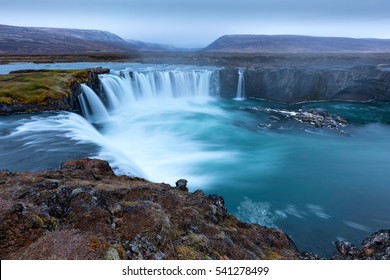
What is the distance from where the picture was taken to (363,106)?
48688 millimetres

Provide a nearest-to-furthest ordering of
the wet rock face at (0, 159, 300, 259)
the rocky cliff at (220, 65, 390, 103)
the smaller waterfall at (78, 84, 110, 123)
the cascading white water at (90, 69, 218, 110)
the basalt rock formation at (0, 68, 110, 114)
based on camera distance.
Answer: the wet rock face at (0, 159, 300, 259), the basalt rock formation at (0, 68, 110, 114), the smaller waterfall at (78, 84, 110, 123), the cascading white water at (90, 69, 218, 110), the rocky cliff at (220, 65, 390, 103)

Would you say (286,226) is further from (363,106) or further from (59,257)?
(363,106)

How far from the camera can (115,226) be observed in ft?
25.5

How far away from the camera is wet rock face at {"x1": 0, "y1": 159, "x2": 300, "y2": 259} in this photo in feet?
21.9

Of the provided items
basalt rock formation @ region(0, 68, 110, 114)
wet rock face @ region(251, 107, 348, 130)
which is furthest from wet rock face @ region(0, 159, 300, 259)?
wet rock face @ region(251, 107, 348, 130)

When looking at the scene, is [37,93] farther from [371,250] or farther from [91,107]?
[371,250]

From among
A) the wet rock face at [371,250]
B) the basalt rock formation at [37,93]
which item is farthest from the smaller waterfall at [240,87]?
the wet rock face at [371,250]

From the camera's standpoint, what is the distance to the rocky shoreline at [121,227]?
6691 millimetres

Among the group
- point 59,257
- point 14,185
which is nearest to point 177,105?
point 14,185

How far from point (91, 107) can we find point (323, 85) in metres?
39.9

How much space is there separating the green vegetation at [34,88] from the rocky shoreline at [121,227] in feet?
68.0

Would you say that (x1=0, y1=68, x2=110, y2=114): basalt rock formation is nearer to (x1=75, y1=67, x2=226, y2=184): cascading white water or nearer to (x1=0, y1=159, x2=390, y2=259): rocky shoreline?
(x1=75, y1=67, x2=226, y2=184): cascading white water

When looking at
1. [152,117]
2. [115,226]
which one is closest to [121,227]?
[115,226]

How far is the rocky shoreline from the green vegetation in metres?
20.7
